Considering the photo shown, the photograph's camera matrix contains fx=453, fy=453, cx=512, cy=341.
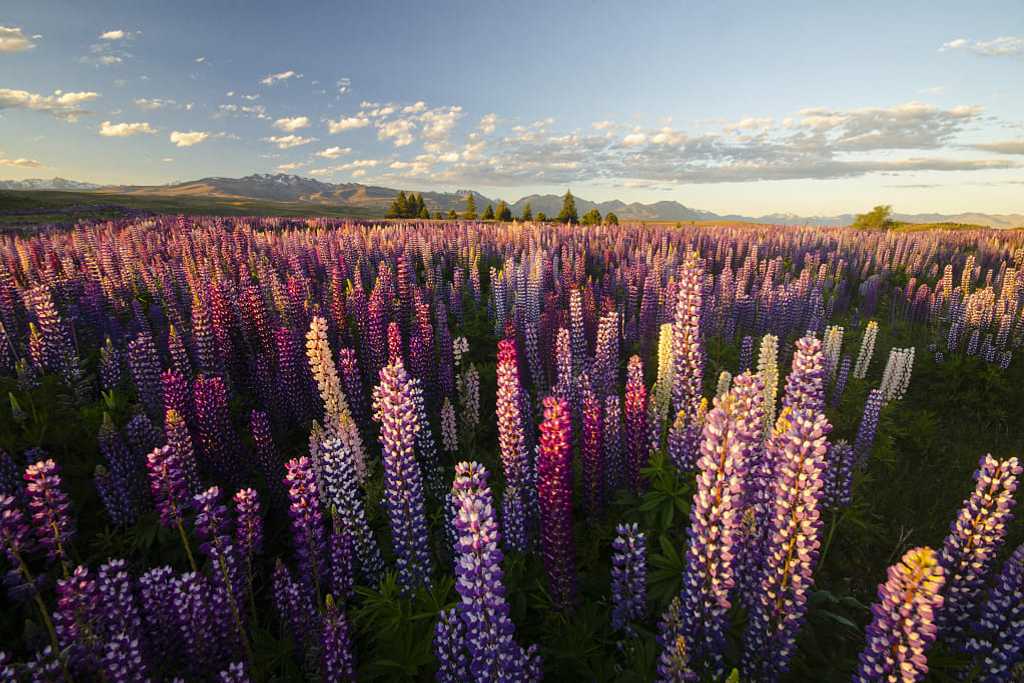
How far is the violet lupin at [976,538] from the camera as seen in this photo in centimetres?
328

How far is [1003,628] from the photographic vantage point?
3.25m

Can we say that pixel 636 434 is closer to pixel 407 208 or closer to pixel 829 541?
pixel 829 541

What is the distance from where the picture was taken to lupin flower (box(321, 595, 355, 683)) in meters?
3.05

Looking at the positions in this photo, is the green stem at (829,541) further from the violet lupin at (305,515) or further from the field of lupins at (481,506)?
the violet lupin at (305,515)

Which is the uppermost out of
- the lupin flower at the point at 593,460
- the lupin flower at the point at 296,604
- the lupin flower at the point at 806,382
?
the lupin flower at the point at 806,382

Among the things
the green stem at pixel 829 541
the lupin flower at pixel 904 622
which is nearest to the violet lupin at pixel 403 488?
the lupin flower at pixel 904 622

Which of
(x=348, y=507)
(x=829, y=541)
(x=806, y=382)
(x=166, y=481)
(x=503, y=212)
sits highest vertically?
(x=503, y=212)

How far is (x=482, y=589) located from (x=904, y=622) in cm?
235

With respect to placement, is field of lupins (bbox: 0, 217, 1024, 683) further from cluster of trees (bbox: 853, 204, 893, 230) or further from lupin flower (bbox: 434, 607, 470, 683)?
cluster of trees (bbox: 853, 204, 893, 230)

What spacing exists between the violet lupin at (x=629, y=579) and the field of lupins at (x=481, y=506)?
3 cm

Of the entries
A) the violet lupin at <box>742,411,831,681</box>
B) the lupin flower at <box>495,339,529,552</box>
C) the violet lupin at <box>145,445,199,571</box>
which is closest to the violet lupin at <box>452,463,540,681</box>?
the lupin flower at <box>495,339,529,552</box>

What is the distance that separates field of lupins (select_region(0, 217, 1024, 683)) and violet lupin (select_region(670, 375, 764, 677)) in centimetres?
2

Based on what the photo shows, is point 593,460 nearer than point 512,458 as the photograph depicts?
No

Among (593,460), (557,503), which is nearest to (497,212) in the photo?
(593,460)
